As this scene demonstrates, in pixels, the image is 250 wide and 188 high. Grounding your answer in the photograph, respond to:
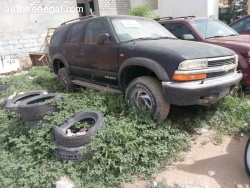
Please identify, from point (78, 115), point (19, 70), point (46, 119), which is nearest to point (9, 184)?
point (46, 119)

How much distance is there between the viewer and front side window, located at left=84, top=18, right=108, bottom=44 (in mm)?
4045

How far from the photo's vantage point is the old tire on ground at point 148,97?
10.2 feet

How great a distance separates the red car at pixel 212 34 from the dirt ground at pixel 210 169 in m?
1.83

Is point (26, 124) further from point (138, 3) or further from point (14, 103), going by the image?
point (138, 3)

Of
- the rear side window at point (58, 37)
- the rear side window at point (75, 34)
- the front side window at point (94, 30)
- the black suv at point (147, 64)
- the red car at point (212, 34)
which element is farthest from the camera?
the rear side window at point (58, 37)

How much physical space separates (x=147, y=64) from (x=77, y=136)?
1.39 meters

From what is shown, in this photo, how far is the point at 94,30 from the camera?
4250 millimetres

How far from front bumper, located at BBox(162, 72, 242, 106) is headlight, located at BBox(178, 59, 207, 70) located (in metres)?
0.20

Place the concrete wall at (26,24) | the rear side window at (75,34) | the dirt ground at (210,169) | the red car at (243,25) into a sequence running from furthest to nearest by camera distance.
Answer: the concrete wall at (26,24) → the red car at (243,25) → the rear side window at (75,34) → the dirt ground at (210,169)

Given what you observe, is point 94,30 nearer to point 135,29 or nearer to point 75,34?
point 75,34

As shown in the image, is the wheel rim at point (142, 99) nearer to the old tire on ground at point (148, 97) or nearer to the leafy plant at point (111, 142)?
the old tire on ground at point (148, 97)

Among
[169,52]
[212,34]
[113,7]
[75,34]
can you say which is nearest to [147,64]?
[169,52]

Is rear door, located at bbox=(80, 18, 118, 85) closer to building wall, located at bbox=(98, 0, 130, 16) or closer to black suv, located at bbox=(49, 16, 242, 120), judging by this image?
black suv, located at bbox=(49, 16, 242, 120)

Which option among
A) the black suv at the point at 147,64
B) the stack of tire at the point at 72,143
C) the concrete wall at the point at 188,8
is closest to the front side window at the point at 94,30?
the black suv at the point at 147,64
